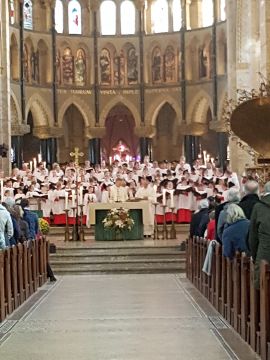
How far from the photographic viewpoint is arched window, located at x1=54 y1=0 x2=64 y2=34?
40.8 meters

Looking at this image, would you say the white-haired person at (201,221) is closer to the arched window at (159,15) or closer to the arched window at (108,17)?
the arched window at (159,15)

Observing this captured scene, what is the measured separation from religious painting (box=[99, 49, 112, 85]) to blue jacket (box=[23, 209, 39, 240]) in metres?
26.6

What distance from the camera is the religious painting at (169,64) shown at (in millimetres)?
41156

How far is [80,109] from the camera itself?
41.3 m

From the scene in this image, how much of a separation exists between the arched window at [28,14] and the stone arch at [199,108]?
345 inches

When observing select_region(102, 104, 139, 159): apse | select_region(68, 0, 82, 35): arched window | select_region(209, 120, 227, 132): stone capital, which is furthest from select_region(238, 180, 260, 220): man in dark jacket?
select_region(102, 104, 139, 159): apse

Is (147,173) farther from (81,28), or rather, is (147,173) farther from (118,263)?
(81,28)

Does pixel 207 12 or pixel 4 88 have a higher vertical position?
pixel 207 12

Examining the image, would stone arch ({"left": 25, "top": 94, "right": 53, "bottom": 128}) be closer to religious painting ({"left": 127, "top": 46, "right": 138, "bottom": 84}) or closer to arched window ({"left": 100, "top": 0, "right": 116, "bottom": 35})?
religious painting ({"left": 127, "top": 46, "right": 138, "bottom": 84})

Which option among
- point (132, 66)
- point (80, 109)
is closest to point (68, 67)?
point (80, 109)

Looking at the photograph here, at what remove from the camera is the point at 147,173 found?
2892 centimetres

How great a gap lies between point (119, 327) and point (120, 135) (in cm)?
3592

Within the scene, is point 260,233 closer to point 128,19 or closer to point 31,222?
point 31,222

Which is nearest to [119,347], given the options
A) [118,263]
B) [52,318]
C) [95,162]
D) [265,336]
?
[265,336]
